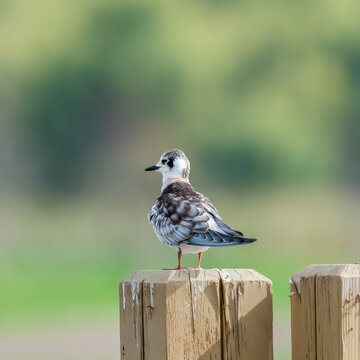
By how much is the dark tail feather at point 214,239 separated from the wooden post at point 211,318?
630 mm

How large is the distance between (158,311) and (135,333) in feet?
0.36

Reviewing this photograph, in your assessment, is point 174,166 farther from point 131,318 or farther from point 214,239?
point 131,318

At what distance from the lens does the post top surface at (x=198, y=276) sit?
6.25 ft

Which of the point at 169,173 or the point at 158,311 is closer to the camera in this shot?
the point at 158,311

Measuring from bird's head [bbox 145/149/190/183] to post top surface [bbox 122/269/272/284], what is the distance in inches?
66.6

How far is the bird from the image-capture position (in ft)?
9.21

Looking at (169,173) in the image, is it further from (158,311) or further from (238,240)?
(158,311)

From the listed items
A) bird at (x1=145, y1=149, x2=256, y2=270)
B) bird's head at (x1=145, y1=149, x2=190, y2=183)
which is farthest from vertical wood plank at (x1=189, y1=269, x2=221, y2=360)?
bird's head at (x1=145, y1=149, x2=190, y2=183)

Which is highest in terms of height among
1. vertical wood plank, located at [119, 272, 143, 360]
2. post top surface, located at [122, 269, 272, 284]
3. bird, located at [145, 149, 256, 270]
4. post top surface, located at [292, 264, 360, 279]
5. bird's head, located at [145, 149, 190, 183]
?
bird's head, located at [145, 149, 190, 183]

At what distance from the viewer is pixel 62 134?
660 inches

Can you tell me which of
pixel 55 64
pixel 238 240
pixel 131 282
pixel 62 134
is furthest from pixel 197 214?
pixel 55 64

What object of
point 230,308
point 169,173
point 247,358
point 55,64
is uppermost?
point 55,64

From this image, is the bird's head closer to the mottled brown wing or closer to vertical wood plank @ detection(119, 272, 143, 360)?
the mottled brown wing

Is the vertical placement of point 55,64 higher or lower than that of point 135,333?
higher
